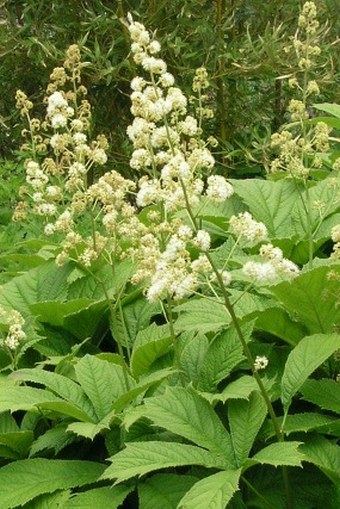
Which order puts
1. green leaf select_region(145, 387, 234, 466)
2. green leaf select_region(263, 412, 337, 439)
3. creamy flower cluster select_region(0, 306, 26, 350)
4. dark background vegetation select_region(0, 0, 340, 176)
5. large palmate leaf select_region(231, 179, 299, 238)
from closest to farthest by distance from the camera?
green leaf select_region(145, 387, 234, 466) → green leaf select_region(263, 412, 337, 439) → creamy flower cluster select_region(0, 306, 26, 350) → large palmate leaf select_region(231, 179, 299, 238) → dark background vegetation select_region(0, 0, 340, 176)

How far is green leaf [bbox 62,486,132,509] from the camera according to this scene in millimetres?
2365

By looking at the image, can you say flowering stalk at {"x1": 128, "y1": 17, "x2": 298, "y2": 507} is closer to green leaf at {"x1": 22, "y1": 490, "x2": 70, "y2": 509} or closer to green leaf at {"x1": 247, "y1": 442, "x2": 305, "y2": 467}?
green leaf at {"x1": 247, "y1": 442, "x2": 305, "y2": 467}

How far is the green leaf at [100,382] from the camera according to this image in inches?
103

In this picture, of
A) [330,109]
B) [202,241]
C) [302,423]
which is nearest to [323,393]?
[302,423]

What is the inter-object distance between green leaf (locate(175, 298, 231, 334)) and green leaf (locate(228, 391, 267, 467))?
215mm

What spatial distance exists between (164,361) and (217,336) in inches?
8.8

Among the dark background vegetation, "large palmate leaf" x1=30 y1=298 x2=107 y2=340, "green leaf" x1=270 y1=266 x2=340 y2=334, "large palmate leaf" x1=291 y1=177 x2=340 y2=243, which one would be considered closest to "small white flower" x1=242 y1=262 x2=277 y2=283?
"green leaf" x1=270 y1=266 x2=340 y2=334

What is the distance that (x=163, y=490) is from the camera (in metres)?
2.42

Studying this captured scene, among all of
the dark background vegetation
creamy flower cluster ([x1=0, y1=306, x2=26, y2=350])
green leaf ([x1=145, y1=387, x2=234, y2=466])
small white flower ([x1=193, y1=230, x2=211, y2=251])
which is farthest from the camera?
the dark background vegetation

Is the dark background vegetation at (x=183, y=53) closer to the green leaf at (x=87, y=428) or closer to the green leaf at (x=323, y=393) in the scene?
the green leaf at (x=323, y=393)

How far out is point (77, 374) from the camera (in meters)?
2.66

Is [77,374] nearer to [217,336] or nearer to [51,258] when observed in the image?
[217,336]

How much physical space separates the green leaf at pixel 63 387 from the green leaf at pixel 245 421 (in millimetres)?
424

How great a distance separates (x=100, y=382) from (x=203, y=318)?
0.36 meters
